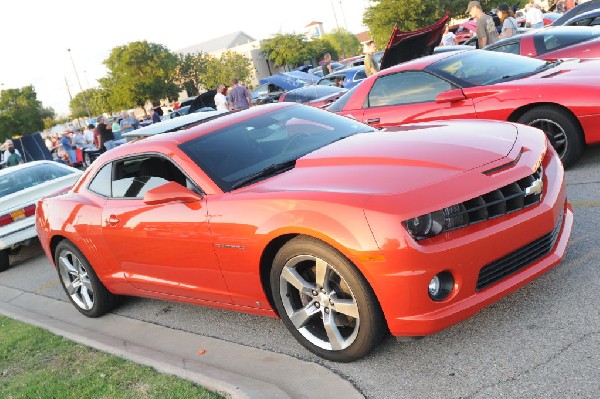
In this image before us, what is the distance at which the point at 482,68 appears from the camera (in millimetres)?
6855

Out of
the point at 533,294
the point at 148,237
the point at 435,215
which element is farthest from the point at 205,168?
the point at 533,294

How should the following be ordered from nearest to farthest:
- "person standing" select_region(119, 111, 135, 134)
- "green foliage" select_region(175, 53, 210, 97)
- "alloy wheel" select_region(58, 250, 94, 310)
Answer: "alloy wheel" select_region(58, 250, 94, 310), "person standing" select_region(119, 111, 135, 134), "green foliage" select_region(175, 53, 210, 97)

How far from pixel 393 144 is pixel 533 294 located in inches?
49.5

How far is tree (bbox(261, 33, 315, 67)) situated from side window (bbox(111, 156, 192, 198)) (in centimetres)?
7622

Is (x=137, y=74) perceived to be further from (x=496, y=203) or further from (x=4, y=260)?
(x=496, y=203)

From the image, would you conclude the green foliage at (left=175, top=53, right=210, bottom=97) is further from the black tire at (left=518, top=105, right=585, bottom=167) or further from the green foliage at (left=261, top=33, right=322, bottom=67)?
the black tire at (left=518, top=105, right=585, bottom=167)

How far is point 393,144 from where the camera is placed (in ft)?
12.9

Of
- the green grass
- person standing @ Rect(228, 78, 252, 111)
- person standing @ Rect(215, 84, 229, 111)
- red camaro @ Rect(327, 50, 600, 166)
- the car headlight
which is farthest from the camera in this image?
person standing @ Rect(215, 84, 229, 111)

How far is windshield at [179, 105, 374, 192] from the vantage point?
417 centimetres

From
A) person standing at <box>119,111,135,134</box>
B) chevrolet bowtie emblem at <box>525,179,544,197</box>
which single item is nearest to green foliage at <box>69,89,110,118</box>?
person standing at <box>119,111,135,134</box>

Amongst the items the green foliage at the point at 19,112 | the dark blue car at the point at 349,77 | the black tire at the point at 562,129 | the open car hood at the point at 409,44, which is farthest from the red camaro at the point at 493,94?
the green foliage at the point at 19,112

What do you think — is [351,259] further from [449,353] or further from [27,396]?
[27,396]

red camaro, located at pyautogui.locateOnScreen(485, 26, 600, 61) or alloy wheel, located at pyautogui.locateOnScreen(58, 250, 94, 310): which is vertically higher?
red camaro, located at pyautogui.locateOnScreen(485, 26, 600, 61)

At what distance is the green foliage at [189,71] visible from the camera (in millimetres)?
82750
